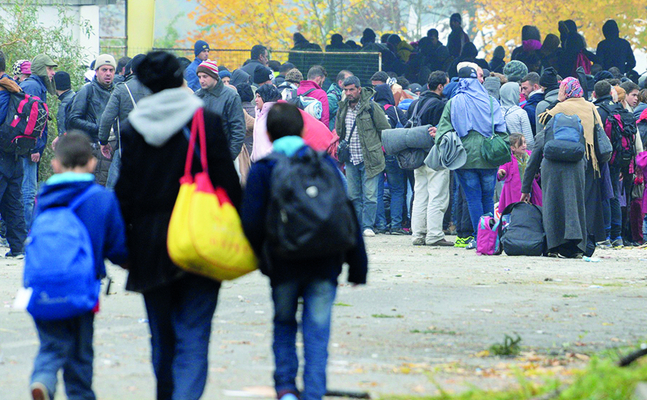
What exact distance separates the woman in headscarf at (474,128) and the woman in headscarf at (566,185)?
67cm

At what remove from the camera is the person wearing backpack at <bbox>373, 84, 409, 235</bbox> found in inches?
657

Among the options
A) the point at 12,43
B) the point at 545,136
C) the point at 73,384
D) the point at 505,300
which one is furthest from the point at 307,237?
the point at 12,43

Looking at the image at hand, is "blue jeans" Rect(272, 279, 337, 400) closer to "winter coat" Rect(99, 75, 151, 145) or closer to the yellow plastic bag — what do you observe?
the yellow plastic bag

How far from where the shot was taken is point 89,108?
13.2 metres

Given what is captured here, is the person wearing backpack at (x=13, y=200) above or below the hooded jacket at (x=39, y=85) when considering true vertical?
below

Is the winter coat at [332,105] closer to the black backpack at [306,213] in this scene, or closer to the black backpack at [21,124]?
the black backpack at [21,124]

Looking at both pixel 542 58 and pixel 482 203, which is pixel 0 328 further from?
pixel 542 58

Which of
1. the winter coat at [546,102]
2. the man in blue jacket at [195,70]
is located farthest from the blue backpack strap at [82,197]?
the man in blue jacket at [195,70]

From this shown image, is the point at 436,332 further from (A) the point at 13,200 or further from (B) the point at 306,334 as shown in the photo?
(A) the point at 13,200

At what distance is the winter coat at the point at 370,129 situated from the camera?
15.8 meters

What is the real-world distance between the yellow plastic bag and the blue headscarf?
29.4 feet

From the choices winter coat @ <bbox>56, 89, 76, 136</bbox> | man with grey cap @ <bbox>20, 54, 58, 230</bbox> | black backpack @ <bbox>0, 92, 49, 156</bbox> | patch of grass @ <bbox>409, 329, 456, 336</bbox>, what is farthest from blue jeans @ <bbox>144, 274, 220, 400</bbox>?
winter coat @ <bbox>56, 89, 76, 136</bbox>

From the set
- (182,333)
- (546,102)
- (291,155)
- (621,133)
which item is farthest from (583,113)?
(182,333)

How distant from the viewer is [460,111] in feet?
45.3
